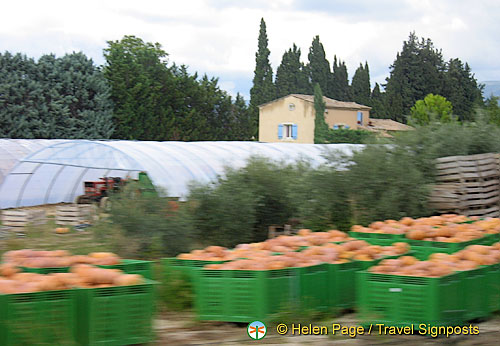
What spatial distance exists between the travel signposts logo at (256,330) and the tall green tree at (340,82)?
241 ft

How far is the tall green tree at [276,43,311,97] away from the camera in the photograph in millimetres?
75375

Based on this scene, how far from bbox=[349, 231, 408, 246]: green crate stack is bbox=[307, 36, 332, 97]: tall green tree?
70.0 metres

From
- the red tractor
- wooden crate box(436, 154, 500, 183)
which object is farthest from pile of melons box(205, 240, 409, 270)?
the red tractor

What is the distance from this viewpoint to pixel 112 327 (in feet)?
14.7

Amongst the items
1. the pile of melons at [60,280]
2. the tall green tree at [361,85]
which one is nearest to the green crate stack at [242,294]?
the pile of melons at [60,280]

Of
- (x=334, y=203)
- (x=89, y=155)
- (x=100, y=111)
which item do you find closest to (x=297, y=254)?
(x=334, y=203)

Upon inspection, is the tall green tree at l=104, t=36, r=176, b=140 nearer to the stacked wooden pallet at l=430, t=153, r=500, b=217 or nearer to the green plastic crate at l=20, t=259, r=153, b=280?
the stacked wooden pallet at l=430, t=153, r=500, b=217

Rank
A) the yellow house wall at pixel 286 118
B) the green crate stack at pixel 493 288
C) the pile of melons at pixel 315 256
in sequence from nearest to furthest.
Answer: the pile of melons at pixel 315 256, the green crate stack at pixel 493 288, the yellow house wall at pixel 286 118

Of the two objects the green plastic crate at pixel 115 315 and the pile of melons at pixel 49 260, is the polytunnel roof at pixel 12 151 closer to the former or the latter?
the pile of melons at pixel 49 260

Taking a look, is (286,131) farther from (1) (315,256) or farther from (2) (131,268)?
(2) (131,268)

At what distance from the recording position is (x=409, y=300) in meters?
5.12

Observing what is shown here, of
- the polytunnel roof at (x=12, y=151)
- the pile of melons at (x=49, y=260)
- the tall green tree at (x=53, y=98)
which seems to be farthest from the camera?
the tall green tree at (x=53, y=98)

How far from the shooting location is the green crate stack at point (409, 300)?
5.05 meters

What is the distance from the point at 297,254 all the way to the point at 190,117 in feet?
137
